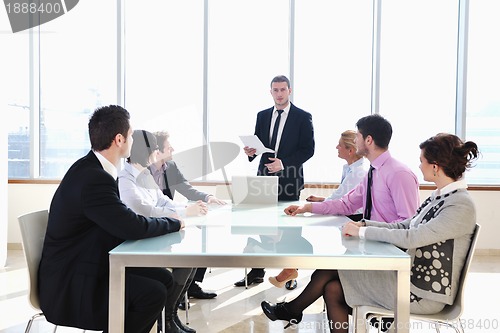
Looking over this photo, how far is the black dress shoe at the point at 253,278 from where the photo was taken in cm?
419

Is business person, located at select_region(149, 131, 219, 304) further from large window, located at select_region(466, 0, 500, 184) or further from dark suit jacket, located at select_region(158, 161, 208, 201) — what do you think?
large window, located at select_region(466, 0, 500, 184)

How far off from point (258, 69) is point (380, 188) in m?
3.32

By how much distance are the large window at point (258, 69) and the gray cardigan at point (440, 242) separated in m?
3.67

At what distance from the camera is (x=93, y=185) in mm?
2008

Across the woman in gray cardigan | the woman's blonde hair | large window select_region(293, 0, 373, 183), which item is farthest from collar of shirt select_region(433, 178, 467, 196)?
large window select_region(293, 0, 373, 183)

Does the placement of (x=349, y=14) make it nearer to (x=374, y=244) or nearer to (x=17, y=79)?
(x=17, y=79)

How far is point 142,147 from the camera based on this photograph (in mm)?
3055

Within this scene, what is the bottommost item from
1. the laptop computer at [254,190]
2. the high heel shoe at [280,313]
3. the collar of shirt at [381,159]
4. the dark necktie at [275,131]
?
the high heel shoe at [280,313]

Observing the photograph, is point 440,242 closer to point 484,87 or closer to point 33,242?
point 33,242

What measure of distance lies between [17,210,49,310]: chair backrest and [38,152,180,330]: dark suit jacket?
79mm

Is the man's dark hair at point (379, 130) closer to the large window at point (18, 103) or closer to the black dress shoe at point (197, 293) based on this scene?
the black dress shoe at point (197, 293)

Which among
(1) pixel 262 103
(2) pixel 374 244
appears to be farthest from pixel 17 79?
(2) pixel 374 244

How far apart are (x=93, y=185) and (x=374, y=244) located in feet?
3.65

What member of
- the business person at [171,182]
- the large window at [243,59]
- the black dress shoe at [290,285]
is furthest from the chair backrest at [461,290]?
the large window at [243,59]
